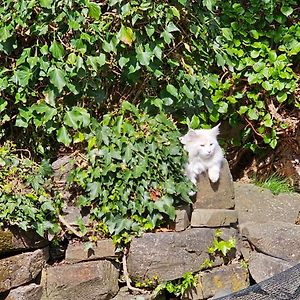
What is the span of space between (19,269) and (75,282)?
34 cm

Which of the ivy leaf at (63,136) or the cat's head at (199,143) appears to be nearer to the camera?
the ivy leaf at (63,136)

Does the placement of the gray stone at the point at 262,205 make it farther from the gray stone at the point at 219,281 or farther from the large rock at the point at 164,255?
the large rock at the point at 164,255

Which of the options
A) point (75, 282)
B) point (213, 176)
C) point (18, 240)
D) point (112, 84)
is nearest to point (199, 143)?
point (213, 176)

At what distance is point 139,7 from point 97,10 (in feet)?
0.83

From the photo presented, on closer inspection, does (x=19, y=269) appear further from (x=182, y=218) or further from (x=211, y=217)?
(x=211, y=217)

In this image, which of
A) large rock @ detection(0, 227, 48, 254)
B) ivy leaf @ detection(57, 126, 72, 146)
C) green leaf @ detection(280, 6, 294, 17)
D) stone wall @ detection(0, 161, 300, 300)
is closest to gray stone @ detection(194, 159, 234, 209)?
stone wall @ detection(0, 161, 300, 300)

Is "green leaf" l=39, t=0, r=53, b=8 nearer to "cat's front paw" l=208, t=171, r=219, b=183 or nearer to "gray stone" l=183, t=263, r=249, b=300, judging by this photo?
"cat's front paw" l=208, t=171, r=219, b=183

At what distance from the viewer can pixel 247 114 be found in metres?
4.70

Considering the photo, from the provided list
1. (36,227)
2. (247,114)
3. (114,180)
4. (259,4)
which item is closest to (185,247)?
(114,180)

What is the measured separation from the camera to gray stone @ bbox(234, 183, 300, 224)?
435cm

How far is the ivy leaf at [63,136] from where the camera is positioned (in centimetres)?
382

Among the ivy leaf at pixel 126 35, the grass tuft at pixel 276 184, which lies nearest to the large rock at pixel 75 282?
the ivy leaf at pixel 126 35

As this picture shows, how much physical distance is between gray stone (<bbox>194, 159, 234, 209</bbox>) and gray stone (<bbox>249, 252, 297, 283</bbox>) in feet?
1.25

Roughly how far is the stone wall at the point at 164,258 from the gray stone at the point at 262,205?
0.87 ft
